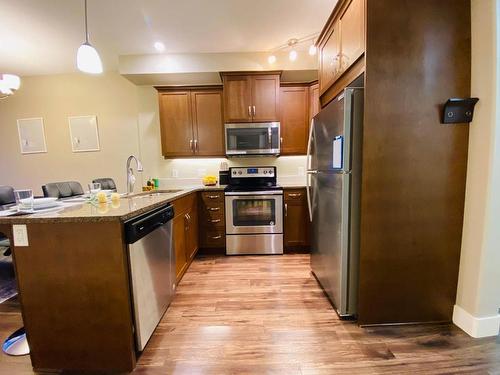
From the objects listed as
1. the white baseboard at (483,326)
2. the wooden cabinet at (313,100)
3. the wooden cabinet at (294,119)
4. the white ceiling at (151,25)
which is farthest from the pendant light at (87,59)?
the white baseboard at (483,326)

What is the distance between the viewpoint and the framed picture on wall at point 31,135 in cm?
368

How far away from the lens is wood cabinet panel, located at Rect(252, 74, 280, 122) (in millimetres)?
2994

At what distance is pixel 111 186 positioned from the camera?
3.22 meters

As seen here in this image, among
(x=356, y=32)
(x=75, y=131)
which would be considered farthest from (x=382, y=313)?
(x=75, y=131)

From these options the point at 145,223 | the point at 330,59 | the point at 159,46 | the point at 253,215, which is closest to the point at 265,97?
the point at 330,59

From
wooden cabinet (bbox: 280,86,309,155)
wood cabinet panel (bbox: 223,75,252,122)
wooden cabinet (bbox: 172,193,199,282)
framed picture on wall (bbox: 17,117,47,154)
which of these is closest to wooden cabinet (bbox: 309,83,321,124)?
wooden cabinet (bbox: 280,86,309,155)

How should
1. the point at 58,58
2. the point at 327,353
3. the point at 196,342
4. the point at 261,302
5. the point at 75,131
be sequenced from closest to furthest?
the point at 327,353
the point at 196,342
the point at 261,302
the point at 58,58
the point at 75,131

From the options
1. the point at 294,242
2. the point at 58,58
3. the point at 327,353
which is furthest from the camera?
the point at 58,58

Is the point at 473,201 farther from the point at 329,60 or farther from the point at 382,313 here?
the point at 329,60

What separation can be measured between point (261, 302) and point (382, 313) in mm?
910

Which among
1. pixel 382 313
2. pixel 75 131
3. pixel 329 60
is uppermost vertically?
pixel 329 60

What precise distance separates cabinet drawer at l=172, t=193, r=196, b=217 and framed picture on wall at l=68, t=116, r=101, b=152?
229 centimetres

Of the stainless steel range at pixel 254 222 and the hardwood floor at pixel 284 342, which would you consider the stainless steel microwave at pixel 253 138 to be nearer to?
the stainless steel range at pixel 254 222

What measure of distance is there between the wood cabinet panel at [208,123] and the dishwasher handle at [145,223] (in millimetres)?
1726
